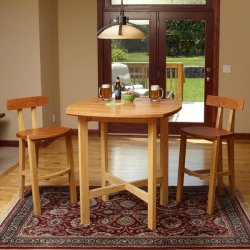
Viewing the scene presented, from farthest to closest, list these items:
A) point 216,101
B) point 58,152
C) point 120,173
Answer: point 58,152, point 120,173, point 216,101

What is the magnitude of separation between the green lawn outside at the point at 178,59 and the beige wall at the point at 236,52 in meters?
0.34

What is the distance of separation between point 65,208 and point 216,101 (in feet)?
5.39

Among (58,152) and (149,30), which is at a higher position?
(149,30)

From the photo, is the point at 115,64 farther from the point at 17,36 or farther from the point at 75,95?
the point at 17,36

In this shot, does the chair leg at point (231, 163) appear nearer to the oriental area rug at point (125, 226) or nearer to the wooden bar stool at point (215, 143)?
the wooden bar stool at point (215, 143)

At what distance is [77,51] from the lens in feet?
22.7

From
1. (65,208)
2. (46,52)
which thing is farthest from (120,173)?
(46,52)

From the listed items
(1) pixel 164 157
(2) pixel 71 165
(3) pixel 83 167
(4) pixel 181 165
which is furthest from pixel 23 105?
(4) pixel 181 165

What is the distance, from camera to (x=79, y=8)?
679 cm

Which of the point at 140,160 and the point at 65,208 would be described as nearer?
the point at 65,208

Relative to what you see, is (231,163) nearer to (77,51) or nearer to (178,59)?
(178,59)

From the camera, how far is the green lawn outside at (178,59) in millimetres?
6801

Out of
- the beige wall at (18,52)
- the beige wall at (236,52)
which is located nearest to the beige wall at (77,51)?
the beige wall at (18,52)

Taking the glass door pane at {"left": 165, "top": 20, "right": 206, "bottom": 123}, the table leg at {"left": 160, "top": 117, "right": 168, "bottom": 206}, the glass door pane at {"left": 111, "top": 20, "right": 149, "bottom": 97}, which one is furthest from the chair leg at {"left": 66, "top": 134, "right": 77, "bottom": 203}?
the glass door pane at {"left": 165, "top": 20, "right": 206, "bottom": 123}
